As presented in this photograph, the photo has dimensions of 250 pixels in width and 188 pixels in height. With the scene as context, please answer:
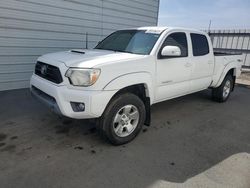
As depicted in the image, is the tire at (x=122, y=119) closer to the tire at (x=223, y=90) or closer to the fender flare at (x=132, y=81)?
the fender flare at (x=132, y=81)

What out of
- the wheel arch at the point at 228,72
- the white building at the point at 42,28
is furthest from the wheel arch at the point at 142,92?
the white building at the point at 42,28

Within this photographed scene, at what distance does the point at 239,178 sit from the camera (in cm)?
269

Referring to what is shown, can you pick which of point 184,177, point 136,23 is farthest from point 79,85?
point 136,23

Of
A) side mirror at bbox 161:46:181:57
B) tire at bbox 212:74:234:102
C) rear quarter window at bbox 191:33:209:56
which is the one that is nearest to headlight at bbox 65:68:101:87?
side mirror at bbox 161:46:181:57

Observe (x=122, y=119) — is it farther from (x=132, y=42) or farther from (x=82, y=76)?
(x=132, y=42)

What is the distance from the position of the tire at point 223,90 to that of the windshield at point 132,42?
9.35ft

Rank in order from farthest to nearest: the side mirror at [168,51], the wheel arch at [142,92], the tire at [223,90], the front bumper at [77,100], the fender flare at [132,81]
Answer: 1. the tire at [223,90]
2. the side mirror at [168,51]
3. the wheel arch at [142,92]
4. the fender flare at [132,81]
5. the front bumper at [77,100]

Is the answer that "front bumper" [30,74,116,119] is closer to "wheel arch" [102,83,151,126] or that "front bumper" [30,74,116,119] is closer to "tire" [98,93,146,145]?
"tire" [98,93,146,145]

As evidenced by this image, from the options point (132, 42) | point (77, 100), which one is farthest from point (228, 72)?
point (77, 100)

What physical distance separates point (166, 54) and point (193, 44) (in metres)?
1.25

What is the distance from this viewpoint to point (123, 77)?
3105 mm

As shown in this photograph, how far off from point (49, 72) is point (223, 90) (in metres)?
4.61

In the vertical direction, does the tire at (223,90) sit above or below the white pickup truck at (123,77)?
below

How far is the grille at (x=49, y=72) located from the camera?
10.00 ft
